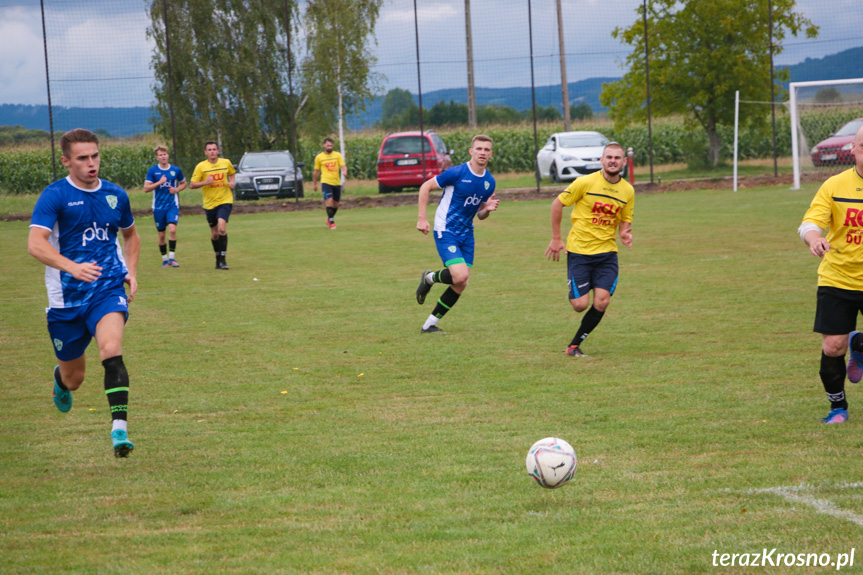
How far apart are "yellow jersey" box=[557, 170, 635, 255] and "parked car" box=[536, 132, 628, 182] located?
19013 millimetres

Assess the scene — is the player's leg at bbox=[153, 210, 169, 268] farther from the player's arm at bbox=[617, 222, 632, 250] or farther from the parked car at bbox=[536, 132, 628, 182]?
the parked car at bbox=[536, 132, 628, 182]

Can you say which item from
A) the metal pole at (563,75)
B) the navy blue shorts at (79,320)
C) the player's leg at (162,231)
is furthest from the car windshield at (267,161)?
the navy blue shorts at (79,320)

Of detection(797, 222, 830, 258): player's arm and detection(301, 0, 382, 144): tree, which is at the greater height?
detection(301, 0, 382, 144): tree

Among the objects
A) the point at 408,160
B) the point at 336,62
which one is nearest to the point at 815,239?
the point at 408,160

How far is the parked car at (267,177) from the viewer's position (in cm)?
2700

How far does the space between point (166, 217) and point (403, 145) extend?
13.6 meters

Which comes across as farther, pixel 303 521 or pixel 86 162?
pixel 86 162

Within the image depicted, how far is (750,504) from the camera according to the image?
426 cm

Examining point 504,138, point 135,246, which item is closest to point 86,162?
point 135,246

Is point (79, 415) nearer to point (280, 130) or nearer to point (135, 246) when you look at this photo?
point (135, 246)

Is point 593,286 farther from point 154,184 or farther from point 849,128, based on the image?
point 849,128

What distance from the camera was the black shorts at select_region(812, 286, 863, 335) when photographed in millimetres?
5543

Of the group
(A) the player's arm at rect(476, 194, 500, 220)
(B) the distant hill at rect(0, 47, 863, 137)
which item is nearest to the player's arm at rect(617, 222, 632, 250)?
(A) the player's arm at rect(476, 194, 500, 220)

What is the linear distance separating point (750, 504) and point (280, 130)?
27753 mm
